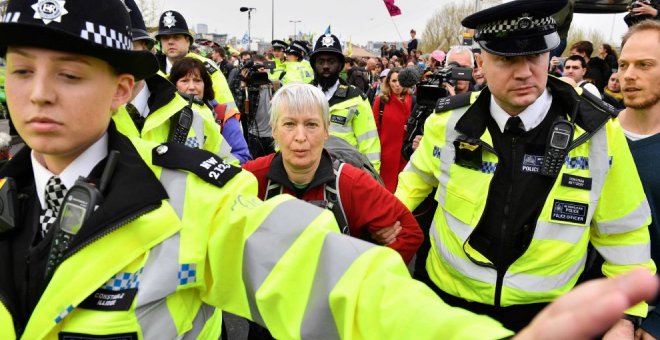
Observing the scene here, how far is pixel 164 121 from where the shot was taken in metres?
2.85

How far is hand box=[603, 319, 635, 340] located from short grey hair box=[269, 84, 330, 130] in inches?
63.5

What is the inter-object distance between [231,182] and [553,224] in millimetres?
1383

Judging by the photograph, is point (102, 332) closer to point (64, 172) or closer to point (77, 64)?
point (64, 172)

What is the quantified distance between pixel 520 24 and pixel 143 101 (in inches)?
84.2

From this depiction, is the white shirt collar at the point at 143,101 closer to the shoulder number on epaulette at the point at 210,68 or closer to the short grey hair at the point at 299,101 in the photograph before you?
the short grey hair at the point at 299,101

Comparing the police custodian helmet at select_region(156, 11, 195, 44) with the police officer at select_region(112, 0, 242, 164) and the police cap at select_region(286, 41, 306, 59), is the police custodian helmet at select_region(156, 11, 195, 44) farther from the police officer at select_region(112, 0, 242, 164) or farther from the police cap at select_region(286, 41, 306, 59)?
the police cap at select_region(286, 41, 306, 59)

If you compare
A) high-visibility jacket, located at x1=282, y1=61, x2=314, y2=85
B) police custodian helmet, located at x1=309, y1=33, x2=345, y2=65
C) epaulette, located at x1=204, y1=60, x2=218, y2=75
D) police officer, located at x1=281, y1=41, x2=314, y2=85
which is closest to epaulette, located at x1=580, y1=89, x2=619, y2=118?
police custodian helmet, located at x1=309, y1=33, x2=345, y2=65

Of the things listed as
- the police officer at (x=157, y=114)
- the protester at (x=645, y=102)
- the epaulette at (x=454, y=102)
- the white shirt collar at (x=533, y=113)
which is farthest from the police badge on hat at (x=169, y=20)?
the protester at (x=645, y=102)

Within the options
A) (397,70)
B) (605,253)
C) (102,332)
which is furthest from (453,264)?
(397,70)

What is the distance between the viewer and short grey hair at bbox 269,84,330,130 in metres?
2.51

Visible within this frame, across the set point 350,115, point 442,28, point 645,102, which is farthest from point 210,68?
point 442,28

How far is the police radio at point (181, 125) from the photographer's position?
114 inches

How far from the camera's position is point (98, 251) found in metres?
1.16

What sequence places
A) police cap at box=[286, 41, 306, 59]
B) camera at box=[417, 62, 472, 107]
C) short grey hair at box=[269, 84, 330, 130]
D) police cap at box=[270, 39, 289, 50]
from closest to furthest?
short grey hair at box=[269, 84, 330, 130]
camera at box=[417, 62, 472, 107]
police cap at box=[286, 41, 306, 59]
police cap at box=[270, 39, 289, 50]
